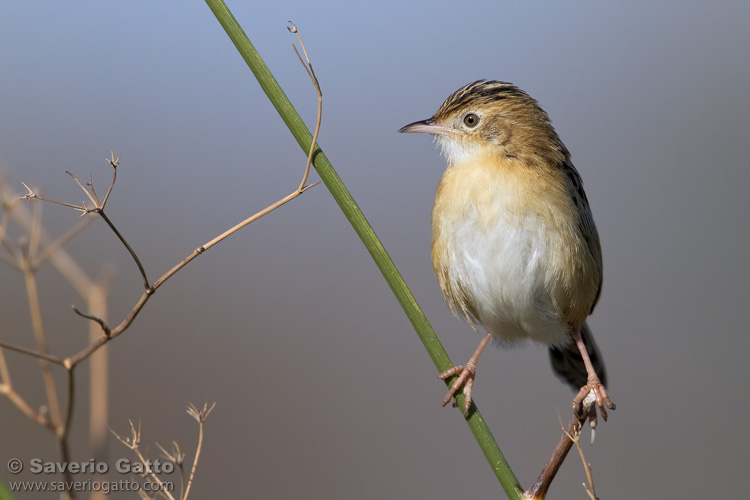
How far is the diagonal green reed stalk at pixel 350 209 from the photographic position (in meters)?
1.89

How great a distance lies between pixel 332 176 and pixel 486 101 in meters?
1.99

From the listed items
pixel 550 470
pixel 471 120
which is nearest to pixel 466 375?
pixel 550 470

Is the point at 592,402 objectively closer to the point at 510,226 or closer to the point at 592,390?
the point at 592,390

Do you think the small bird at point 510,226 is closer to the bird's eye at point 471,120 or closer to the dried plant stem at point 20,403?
the bird's eye at point 471,120

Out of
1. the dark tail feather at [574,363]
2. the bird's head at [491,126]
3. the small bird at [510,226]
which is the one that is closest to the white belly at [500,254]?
the small bird at [510,226]

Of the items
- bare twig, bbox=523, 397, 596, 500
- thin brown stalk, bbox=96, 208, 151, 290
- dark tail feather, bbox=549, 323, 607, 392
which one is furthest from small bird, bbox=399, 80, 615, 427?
thin brown stalk, bbox=96, 208, 151, 290

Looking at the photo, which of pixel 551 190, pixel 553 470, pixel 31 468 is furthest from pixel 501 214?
pixel 31 468

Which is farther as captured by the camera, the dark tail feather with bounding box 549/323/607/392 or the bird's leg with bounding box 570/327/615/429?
the dark tail feather with bounding box 549/323/607/392

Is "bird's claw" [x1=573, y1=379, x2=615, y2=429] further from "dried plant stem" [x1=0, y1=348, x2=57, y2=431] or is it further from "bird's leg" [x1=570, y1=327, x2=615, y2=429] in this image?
"dried plant stem" [x1=0, y1=348, x2=57, y2=431]

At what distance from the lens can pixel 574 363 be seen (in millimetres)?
4406

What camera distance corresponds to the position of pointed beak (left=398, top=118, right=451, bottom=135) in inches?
148

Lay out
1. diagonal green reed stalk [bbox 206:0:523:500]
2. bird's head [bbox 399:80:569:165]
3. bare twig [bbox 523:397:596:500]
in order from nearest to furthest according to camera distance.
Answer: diagonal green reed stalk [bbox 206:0:523:500], bare twig [bbox 523:397:596:500], bird's head [bbox 399:80:569:165]

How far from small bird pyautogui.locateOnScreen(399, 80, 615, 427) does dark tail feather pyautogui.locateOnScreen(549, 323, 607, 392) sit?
337 millimetres

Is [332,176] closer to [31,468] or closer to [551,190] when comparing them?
[31,468]
